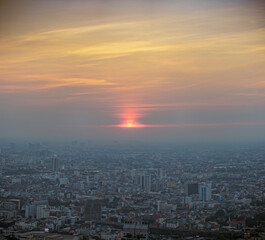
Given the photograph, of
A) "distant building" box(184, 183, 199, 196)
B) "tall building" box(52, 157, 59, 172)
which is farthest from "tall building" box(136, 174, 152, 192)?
"tall building" box(52, 157, 59, 172)

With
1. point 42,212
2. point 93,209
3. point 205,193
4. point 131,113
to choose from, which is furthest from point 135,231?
point 131,113

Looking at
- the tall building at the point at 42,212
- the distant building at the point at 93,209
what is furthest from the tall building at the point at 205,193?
the tall building at the point at 42,212

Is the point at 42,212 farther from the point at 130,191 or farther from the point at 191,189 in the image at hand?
the point at 191,189

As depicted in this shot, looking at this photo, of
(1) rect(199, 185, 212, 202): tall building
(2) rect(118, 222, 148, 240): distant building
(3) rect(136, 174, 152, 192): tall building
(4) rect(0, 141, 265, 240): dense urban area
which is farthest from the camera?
(3) rect(136, 174, 152, 192): tall building

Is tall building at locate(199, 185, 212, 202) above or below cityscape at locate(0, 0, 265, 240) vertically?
below

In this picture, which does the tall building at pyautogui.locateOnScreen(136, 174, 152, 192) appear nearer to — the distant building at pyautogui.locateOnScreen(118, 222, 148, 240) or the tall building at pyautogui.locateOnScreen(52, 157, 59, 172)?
the distant building at pyautogui.locateOnScreen(118, 222, 148, 240)

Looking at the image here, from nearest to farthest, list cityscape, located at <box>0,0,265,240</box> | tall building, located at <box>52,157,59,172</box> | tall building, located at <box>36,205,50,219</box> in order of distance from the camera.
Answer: tall building, located at <box>36,205,50,219</box>
cityscape, located at <box>0,0,265,240</box>
tall building, located at <box>52,157,59,172</box>

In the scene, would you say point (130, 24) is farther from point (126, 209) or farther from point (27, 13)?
point (126, 209)
